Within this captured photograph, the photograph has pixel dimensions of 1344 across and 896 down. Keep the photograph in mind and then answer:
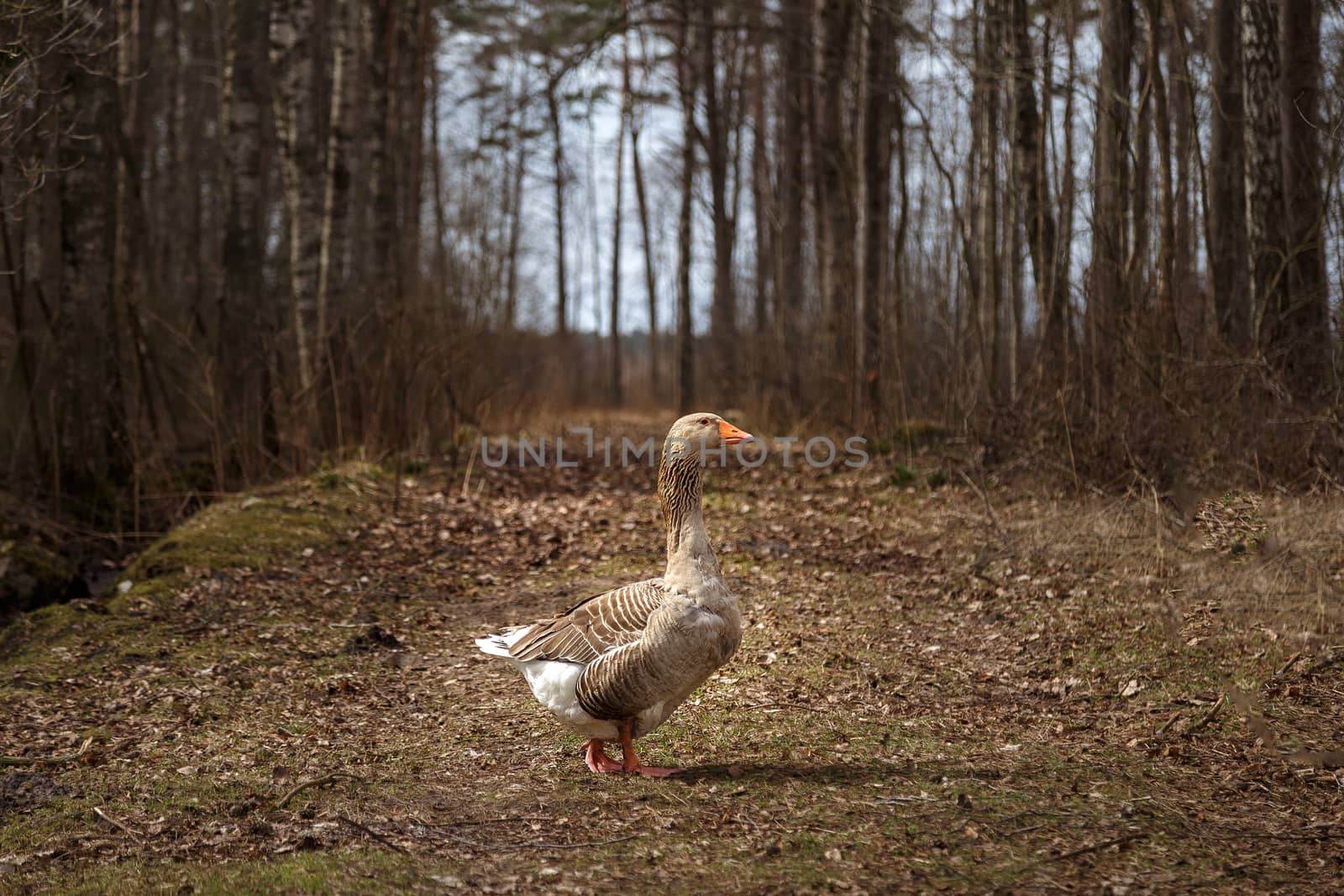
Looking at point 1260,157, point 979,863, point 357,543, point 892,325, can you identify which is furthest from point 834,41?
point 979,863

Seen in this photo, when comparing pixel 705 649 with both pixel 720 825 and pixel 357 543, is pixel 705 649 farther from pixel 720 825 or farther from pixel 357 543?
pixel 357 543

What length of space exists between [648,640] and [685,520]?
2.00 feet

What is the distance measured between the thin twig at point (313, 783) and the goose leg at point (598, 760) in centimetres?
101

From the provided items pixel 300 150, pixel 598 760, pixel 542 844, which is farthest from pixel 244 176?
pixel 542 844

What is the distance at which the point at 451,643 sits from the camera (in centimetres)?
738

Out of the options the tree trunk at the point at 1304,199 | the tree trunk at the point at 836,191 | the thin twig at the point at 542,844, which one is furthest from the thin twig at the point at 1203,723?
the tree trunk at the point at 836,191

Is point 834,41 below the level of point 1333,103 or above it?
above

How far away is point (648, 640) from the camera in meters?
4.51

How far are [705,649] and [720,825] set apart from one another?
700mm

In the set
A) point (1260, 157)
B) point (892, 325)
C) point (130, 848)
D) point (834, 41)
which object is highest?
point (834, 41)

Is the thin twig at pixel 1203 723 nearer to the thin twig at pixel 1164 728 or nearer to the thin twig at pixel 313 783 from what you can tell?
the thin twig at pixel 1164 728

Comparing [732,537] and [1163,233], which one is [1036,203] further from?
[732,537]

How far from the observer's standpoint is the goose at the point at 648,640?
4500mm

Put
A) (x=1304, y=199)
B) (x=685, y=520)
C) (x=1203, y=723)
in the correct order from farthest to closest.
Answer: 1. (x=1304, y=199)
2. (x=1203, y=723)
3. (x=685, y=520)
